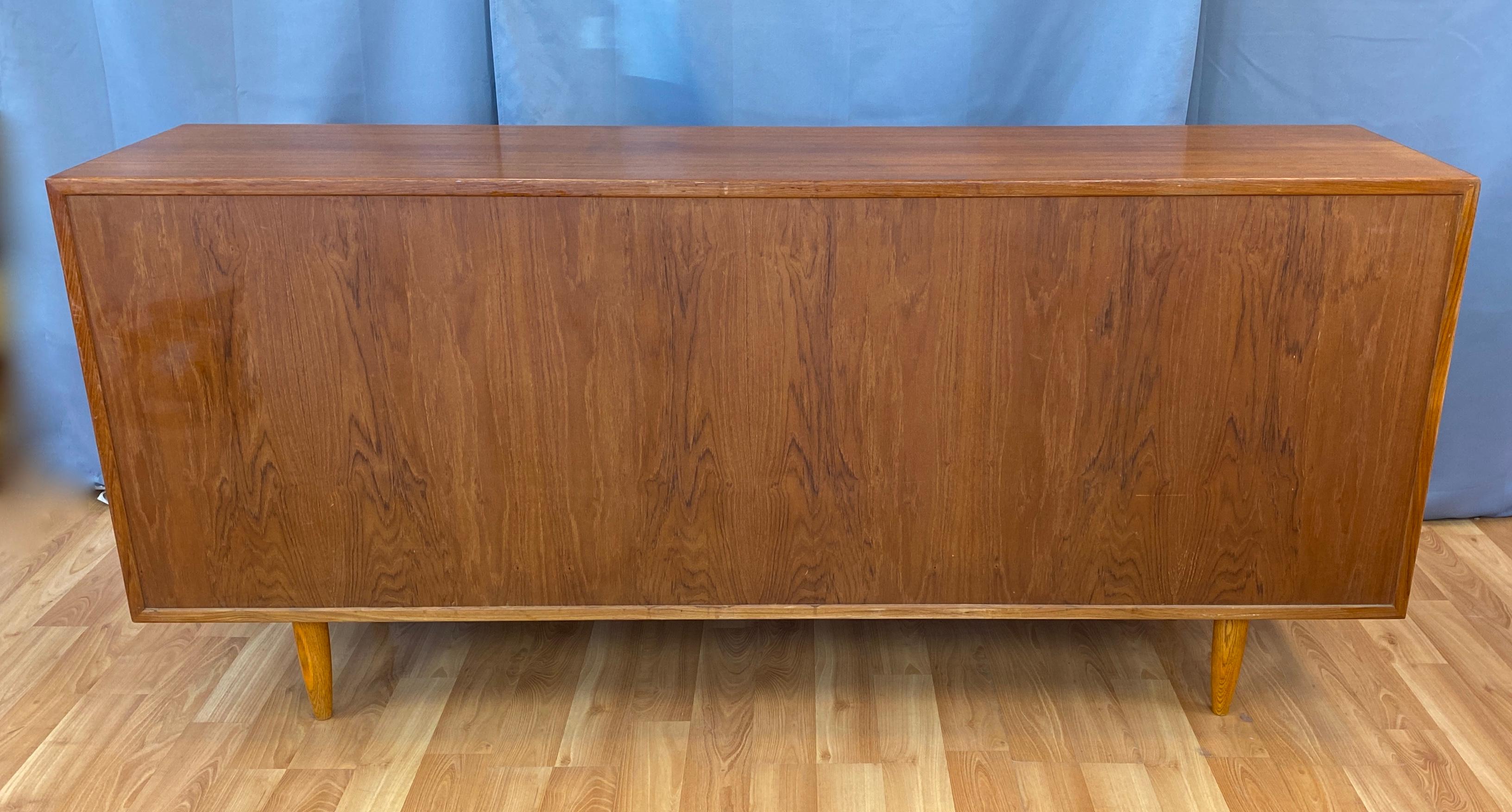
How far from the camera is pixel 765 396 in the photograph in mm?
1206

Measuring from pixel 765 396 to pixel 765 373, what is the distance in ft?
0.08

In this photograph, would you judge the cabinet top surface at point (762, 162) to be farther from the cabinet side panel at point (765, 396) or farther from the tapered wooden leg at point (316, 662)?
the tapered wooden leg at point (316, 662)

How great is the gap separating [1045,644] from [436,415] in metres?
0.86

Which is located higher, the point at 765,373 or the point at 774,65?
the point at 774,65

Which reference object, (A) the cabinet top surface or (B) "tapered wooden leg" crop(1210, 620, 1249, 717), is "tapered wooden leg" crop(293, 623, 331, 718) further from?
(B) "tapered wooden leg" crop(1210, 620, 1249, 717)

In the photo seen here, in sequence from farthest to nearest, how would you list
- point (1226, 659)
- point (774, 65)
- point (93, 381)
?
point (774, 65)
point (1226, 659)
point (93, 381)

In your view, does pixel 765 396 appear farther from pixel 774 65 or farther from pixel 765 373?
pixel 774 65

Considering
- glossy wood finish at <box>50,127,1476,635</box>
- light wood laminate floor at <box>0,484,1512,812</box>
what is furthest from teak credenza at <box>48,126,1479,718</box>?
light wood laminate floor at <box>0,484,1512,812</box>

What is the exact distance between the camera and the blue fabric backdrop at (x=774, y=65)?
159 centimetres

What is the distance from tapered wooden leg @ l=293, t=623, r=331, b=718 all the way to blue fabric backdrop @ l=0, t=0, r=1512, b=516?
0.73 meters

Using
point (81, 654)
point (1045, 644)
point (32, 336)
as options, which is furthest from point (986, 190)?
point (32, 336)

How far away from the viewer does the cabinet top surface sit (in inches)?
44.1

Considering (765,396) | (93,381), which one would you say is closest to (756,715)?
(765,396)

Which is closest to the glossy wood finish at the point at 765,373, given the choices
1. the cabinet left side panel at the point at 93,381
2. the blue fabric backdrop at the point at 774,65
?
the cabinet left side panel at the point at 93,381
